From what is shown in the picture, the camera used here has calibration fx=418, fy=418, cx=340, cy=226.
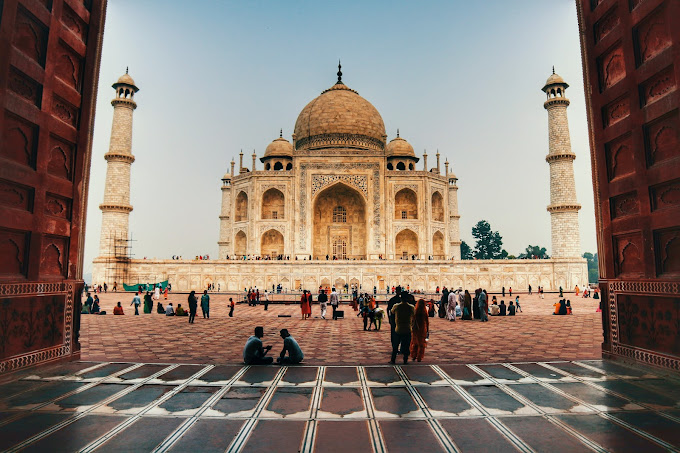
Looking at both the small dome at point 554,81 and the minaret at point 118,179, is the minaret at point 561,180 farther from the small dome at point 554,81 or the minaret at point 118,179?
the minaret at point 118,179

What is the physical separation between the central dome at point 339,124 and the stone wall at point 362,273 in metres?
13.7

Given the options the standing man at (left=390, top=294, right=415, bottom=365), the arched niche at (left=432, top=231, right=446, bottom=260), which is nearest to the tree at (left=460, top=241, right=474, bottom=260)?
the arched niche at (left=432, top=231, right=446, bottom=260)

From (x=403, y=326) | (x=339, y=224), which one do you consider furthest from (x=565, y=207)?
(x=403, y=326)

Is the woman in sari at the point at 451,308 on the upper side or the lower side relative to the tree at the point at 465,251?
lower

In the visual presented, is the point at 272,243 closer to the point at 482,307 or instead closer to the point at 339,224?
the point at 339,224

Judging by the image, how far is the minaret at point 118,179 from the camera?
88.4 feet

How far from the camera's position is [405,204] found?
1319 inches

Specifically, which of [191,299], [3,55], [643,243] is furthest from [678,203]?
[191,299]

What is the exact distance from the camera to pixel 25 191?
5223 mm

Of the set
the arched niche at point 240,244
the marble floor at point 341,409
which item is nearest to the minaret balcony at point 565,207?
the arched niche at point 240,244

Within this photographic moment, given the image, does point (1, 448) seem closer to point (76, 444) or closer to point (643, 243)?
point (76, 444)

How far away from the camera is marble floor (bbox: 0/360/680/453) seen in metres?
3.03

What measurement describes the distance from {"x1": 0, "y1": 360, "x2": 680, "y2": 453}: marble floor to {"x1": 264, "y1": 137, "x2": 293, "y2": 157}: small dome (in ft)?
106

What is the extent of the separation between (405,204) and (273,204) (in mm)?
10558
